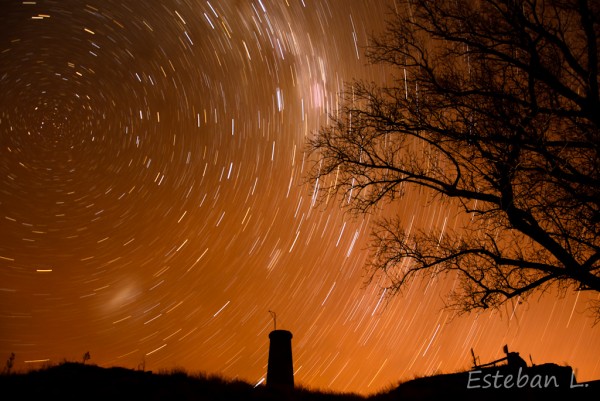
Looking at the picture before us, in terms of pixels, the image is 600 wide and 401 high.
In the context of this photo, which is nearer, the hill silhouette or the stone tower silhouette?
the hill silhouette

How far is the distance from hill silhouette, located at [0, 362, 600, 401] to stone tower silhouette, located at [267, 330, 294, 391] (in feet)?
9.04

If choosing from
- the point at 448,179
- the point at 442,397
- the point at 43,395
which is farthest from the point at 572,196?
the point at 43,395

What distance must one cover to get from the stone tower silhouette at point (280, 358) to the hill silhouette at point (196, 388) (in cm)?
276

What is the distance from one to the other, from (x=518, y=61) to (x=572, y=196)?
2389 mm

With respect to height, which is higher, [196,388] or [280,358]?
[280,358]

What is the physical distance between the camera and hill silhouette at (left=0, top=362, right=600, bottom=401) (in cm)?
715

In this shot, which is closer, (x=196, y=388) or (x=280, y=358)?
(x=196, y=388)

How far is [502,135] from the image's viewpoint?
22.0 feet

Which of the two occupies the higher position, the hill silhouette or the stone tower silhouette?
the stone tower silhouette

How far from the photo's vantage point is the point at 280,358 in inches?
500

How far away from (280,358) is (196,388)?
501cm

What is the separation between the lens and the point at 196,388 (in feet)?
26.4

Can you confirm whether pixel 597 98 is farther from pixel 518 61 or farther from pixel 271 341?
pixel 271 341

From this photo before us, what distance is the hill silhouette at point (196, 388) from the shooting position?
282 inches
